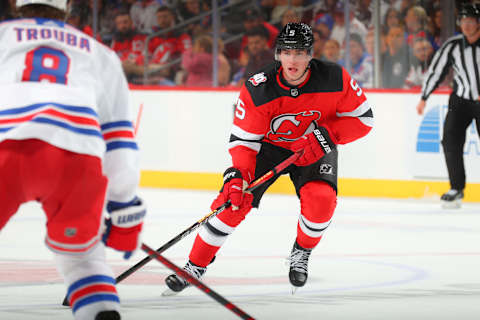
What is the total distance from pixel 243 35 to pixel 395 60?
1.42 meters

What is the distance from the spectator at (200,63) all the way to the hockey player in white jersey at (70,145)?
616 centimetres

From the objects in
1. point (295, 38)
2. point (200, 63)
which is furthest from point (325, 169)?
point (200, 63)

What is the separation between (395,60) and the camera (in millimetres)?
7496

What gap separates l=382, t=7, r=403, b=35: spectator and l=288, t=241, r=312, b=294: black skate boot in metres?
4.08

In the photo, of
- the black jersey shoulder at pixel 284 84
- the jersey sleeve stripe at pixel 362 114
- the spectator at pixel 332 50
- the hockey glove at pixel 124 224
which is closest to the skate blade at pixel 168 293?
the black jersey shoulder at pixel 284 84

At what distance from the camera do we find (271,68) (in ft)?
12.2

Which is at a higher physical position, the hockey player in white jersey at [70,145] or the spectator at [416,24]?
the hockey player in white jersey at [70,145]

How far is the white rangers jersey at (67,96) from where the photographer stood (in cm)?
200

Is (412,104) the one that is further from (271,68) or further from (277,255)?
(271,68)

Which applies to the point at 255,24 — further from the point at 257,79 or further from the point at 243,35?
the point at 257,79

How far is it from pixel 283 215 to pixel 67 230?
4.49 m

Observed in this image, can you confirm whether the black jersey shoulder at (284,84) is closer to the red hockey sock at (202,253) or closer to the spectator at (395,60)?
the red hockey sock at (202,253)

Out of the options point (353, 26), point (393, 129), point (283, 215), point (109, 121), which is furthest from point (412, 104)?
point (109, 121)

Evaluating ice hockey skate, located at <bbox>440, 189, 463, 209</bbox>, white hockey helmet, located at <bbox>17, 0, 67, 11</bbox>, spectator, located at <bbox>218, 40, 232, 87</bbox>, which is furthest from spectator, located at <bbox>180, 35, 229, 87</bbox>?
white hockey helmet, located at <bbox>17, 0, 67, 11</bbox>
